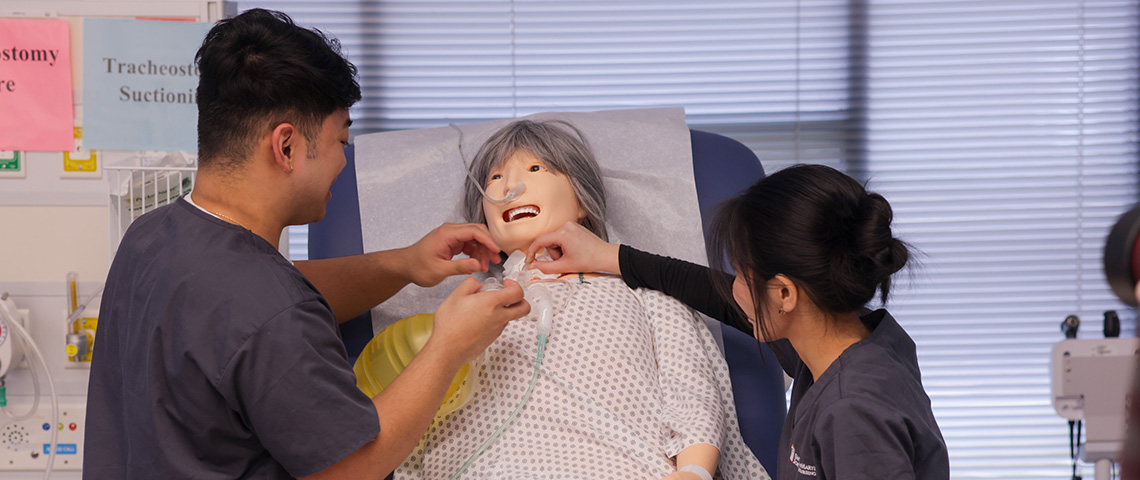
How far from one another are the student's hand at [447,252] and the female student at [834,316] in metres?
0.50

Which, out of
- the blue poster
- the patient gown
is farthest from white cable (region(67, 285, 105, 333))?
the patient gown

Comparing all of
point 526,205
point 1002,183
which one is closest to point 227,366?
point 526,205

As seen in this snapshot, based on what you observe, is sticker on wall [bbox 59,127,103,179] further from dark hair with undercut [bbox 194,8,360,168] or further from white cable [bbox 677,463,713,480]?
white cable [bbox 677,463,713,480]

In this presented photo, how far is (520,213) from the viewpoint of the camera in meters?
1.59

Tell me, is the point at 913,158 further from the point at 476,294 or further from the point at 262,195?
the point at 262,195

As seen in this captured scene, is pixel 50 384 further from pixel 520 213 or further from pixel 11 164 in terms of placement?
pixel 520 213

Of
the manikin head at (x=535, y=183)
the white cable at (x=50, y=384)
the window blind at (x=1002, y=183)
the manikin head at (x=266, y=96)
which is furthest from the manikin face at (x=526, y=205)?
the window blind at (x=1002, y=183)

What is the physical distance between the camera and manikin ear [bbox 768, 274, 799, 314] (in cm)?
115

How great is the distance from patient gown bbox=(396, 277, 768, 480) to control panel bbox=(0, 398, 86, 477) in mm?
1005

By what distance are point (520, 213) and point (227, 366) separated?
715mm

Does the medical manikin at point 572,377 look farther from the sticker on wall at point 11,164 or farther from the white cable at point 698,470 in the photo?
the sticker on wall at point 11,164

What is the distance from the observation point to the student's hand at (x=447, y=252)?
1552 millimetres

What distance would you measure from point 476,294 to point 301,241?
4.80 feet

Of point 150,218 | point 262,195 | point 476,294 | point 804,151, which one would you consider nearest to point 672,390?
point 476,294
